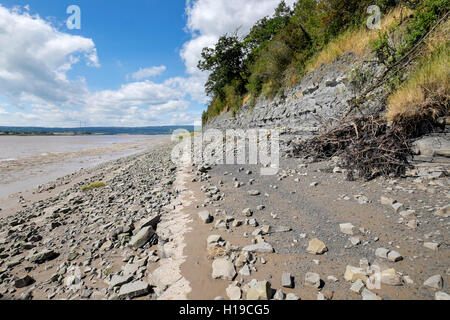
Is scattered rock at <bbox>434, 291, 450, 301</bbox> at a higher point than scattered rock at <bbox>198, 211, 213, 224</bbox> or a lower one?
higher

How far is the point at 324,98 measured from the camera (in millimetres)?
8570

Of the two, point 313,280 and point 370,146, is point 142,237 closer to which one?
point 313,280

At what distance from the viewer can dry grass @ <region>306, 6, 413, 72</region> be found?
6996mm

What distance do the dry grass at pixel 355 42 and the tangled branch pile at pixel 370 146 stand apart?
4194 mm

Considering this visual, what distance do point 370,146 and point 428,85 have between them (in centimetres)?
200

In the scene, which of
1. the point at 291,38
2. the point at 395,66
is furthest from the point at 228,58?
the point at 395,66

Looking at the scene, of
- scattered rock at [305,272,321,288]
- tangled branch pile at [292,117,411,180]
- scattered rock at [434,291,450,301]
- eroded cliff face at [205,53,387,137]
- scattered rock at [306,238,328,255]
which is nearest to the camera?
scattered rock at [434,291,450,301]

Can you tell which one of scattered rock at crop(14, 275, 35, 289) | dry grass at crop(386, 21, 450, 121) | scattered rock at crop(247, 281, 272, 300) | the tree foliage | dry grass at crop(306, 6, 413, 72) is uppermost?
the tree foliage

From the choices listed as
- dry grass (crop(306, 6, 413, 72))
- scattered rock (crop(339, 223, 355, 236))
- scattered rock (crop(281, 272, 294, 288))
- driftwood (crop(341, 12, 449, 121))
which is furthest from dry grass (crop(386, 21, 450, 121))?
scattered rock (crop(281, 272, 294, 288))

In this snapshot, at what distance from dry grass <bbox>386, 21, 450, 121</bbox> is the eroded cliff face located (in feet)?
2.68

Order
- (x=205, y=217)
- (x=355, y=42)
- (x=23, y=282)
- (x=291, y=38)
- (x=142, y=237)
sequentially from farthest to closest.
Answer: (x=291, y=38)
(x=355, y=42)
(x=205, y=217)
(x=142, y=237)
(x=23, y=282)

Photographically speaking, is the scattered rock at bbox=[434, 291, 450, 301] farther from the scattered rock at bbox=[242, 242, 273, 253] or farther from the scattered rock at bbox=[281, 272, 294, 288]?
the scattered rock at bbox=[242, 242, 273, 253]

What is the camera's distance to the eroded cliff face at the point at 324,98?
6.66 meters
